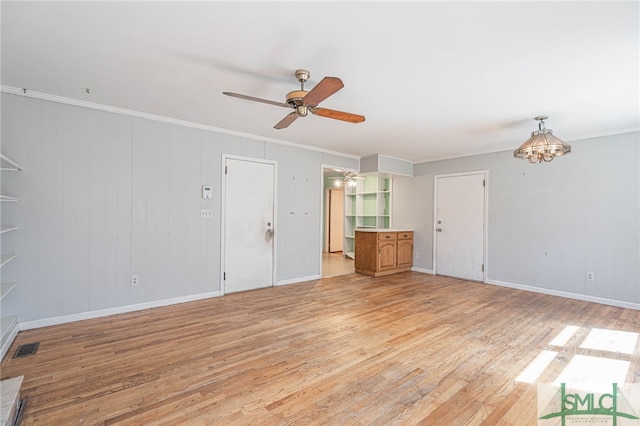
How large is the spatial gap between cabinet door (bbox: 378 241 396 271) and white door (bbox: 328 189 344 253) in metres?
3.25

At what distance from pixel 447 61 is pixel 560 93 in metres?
1.39

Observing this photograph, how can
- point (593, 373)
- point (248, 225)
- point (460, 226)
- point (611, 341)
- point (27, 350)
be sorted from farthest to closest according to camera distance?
point (460, 226), point (248, 225), point (611, 341), point (27, 350), point (593, 373)

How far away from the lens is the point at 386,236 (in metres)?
5.76

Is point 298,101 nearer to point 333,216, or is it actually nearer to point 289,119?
point 289,119

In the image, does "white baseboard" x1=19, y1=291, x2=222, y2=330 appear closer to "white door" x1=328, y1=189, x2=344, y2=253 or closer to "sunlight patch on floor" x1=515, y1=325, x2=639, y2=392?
"sunlight patch on floor" x1=515, y1=325, x2=639, y2=392

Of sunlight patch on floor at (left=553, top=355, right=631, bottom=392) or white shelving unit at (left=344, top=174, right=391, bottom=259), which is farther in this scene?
white shelving unit at (left=344, top=174, right=391, bottom=259)

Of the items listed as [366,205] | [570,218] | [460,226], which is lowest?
[460,226]

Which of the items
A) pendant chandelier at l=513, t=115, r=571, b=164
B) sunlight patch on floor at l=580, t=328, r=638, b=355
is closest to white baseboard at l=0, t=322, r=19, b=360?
sunlight patch on floor at l=580, t=328, r=638, b=355

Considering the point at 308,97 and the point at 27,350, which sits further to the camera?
the point at 27,350

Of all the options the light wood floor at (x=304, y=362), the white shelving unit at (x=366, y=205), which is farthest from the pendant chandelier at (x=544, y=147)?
the white shelving unit at (x=366, y=205)

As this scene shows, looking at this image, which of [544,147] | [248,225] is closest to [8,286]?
[248,225]

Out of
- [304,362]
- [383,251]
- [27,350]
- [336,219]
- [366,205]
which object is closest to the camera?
[304,362]

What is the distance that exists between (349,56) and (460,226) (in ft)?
14.2

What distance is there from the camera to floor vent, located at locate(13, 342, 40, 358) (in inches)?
95.6
